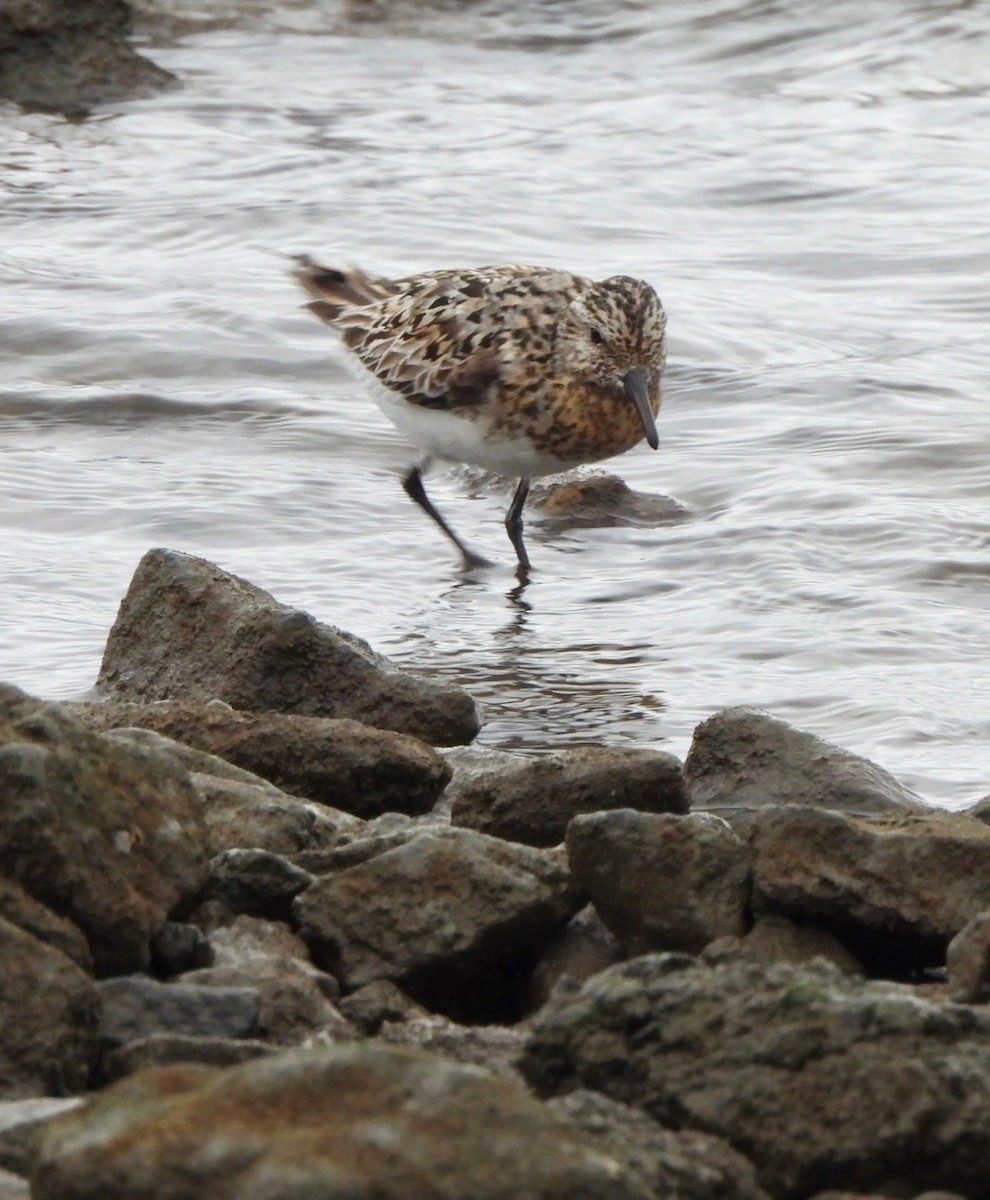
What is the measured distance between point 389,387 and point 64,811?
5.05 meters

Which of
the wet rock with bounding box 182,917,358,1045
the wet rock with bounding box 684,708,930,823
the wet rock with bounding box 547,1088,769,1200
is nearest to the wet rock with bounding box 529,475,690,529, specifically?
the wet rock with bounding box 684,708,930,823

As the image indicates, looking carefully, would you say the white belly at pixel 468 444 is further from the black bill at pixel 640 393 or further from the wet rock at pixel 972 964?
the wet rock at pixel 972 964

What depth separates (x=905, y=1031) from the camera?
9.00ft

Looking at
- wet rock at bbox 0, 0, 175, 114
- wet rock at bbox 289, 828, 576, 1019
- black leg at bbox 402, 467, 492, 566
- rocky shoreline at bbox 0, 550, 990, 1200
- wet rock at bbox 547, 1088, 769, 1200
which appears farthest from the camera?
wet rock at bbox 0, 0, 175, 114

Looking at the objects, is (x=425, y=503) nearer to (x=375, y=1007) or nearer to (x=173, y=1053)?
(x=375, y=1007)

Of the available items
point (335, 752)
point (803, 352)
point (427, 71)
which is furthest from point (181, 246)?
point (335, 752)

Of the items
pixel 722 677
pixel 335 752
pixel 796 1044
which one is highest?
pixel 796 1044

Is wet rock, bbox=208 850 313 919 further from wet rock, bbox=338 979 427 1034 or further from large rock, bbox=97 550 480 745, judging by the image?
large rock, bbox=97 550 480 745

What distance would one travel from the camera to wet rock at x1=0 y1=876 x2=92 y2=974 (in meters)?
3.14

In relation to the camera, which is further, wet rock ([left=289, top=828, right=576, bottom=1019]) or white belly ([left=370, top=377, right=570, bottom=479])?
white belly ([left=370, top=377, right=570, bottom=479])

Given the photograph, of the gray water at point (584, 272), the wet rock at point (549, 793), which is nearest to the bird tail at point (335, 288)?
the gray water at point (584, 272)

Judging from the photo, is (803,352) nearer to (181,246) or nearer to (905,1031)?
(181,246)

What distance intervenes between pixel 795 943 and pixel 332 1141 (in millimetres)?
1635

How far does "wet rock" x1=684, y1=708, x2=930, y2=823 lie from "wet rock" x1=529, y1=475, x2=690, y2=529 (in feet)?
10.8
